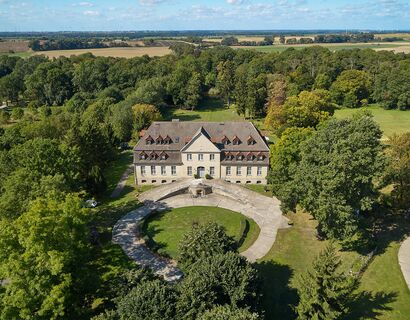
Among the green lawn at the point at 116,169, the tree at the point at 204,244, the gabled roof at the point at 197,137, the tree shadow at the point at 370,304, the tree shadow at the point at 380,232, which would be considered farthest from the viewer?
the green lawn at the point at 116,169

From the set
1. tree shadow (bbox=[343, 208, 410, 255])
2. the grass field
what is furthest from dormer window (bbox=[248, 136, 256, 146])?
tree shadow (bbox=[343, 208, 410, 255])

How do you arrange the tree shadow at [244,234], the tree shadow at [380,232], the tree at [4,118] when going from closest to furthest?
the tree shadow at [380,232] < the tree shadow at [244,234] < the tree at [4,118]

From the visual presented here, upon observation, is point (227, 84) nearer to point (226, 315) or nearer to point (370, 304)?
point (370, 304)

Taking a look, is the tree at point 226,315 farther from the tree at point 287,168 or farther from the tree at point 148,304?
the tree at point 287,168

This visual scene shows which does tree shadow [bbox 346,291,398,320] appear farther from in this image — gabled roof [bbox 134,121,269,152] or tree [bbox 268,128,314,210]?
→ gabled roof [bbox 134,121,269,152]

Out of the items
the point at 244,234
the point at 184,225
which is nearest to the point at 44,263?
the point at 184,225

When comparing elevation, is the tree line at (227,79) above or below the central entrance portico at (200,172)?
above

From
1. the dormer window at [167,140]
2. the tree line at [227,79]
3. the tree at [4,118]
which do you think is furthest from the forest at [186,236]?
the tree at [4,118]

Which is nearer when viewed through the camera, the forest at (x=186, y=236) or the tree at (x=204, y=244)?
the forest at (x=186, y=236)
